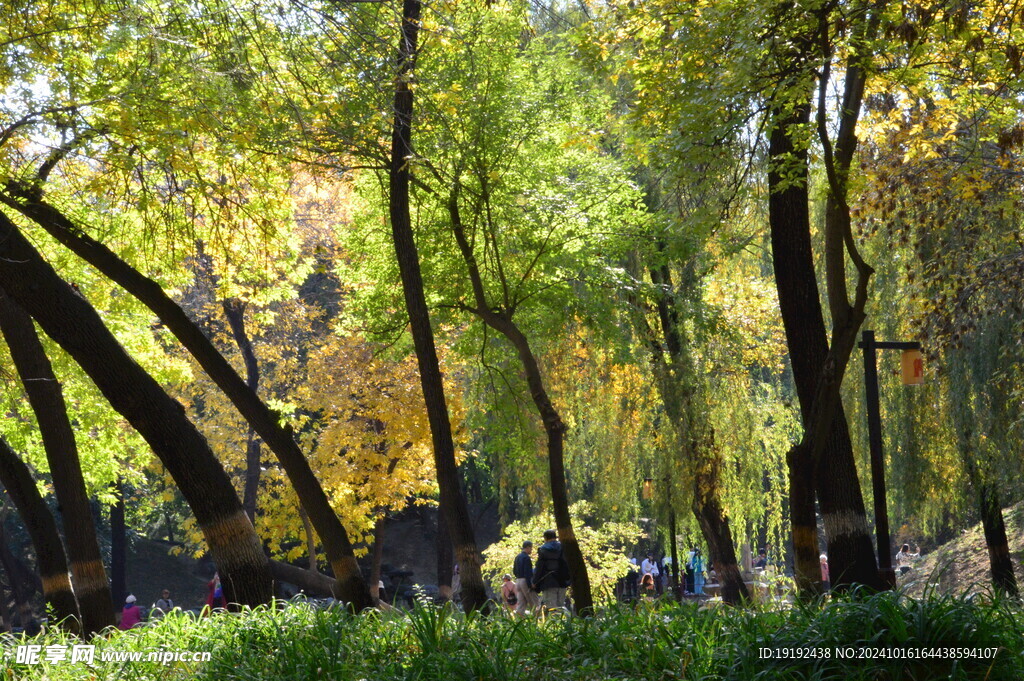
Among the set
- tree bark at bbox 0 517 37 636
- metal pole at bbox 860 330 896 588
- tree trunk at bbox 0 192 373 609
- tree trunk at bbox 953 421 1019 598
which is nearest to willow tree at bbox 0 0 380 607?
tree trunk at bbox 0 192 373 609

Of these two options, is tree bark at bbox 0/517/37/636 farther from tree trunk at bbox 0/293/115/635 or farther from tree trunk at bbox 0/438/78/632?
tree trunk at bbox 0/293/115/635

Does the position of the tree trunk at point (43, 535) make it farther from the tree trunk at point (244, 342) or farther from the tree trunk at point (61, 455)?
the tree trunk at point (244, 342)

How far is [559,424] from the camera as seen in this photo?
500 inches

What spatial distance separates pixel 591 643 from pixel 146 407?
413 cm

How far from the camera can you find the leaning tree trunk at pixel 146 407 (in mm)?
7504

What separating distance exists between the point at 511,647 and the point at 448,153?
7.61 metres

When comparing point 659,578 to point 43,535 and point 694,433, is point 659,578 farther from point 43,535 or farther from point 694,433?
point 43,535

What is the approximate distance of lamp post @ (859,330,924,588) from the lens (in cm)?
1027

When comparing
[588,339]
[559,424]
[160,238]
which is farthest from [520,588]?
[160,238]

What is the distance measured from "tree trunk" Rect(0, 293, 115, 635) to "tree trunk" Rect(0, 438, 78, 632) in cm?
15

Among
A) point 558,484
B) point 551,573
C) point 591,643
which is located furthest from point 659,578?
point 591,643

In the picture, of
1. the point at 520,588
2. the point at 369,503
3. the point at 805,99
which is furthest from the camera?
the point at 369,503

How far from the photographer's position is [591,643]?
5.33 metres

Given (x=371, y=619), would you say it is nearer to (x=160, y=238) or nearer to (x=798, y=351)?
(x=798, y=351)
